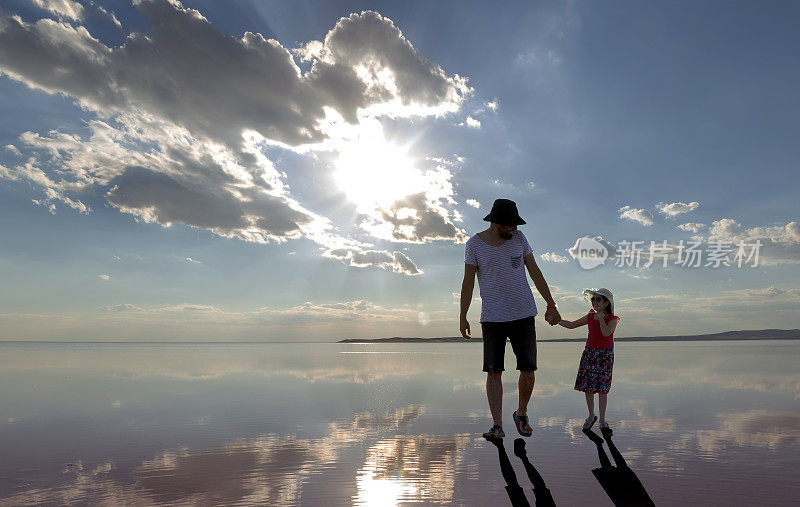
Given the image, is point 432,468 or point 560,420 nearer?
point 432,468

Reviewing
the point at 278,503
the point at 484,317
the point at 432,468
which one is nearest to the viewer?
the point at 278,503

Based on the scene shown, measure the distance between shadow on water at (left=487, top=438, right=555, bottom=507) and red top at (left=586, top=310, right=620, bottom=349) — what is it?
2.21 meters

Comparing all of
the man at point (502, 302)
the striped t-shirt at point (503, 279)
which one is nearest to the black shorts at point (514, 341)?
the man at point (502, 302)

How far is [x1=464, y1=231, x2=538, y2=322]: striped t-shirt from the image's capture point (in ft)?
20.8

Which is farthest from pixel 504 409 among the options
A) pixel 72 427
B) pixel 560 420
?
pixel 72 427

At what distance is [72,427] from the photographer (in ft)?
24.6

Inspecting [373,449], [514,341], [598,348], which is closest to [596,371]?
[598,348]

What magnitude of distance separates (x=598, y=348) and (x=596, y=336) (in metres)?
0.18

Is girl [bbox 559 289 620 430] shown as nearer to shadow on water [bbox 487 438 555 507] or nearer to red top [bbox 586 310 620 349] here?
red top [bbox 586 310 620 349]

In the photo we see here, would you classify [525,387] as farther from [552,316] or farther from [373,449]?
[373,449]

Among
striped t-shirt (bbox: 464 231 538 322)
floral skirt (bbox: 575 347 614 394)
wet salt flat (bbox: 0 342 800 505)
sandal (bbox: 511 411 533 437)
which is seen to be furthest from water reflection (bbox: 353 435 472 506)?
floral skirt (bbox: 575 347 614 394)

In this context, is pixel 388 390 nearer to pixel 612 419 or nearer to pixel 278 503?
pixel 612 419

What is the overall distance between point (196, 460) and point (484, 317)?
381 centimetres

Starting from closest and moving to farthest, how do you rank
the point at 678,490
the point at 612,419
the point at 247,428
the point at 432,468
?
the point at 678,490 → the point at 432,468 → the point at 247,428 → the point at 612,419
